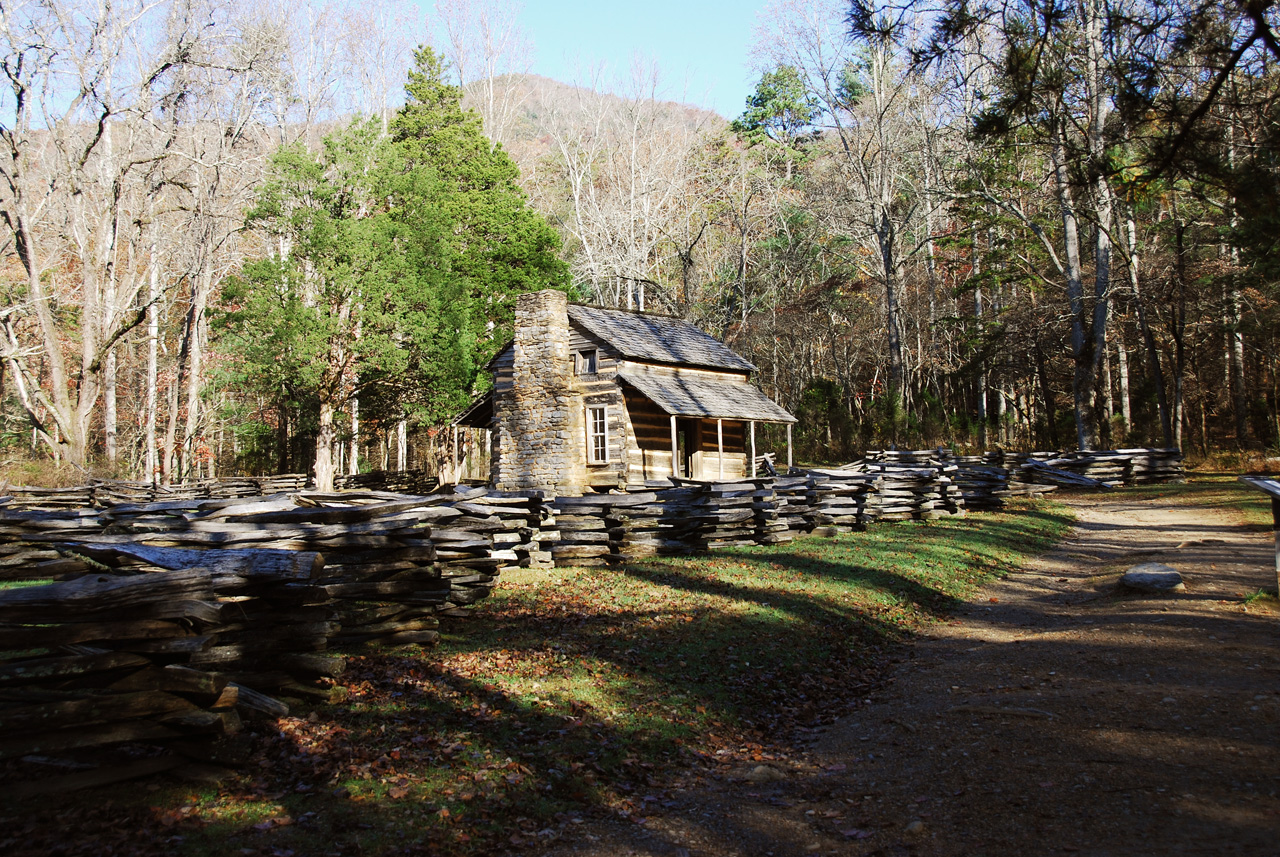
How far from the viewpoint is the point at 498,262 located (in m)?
32.7

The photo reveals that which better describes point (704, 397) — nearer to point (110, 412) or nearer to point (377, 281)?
point (377, 281)

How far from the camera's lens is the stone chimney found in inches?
898

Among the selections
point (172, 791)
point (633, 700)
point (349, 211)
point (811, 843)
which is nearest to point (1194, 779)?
point (811, 843)

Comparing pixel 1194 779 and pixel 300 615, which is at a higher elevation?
pixel 300 615

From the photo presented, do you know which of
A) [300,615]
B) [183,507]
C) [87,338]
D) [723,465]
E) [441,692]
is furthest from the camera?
[723,465]

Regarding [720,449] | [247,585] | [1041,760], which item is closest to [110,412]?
[720,449]

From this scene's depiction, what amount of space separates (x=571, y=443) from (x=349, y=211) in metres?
12.7

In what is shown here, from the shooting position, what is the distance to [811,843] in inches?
170

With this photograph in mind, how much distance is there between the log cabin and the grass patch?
11.7 m

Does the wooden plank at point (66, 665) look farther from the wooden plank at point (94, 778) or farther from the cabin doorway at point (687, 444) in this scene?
the cabin doorway at point (687, 444)

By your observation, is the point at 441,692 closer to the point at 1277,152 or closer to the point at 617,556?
the point at 617,556

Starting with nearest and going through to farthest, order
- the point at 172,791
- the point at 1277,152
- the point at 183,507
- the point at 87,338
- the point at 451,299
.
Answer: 1. the point at 172,791
2. the point at 1277,152
3. the point at 183,507
4. the point at 87,338
5. the point at 451,299

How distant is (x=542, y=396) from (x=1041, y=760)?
19.0m

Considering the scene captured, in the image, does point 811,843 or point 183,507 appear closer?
point 811,843
